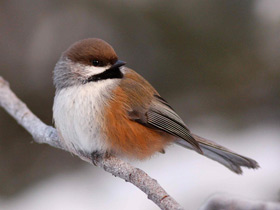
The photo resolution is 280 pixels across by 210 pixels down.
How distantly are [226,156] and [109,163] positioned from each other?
3.12ft

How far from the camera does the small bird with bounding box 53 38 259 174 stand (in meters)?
2.77

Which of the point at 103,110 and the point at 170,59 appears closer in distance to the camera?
the point at 103,110

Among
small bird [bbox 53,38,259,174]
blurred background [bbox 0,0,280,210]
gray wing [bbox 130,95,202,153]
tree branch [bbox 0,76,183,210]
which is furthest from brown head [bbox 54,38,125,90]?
blurred background [bbox 0,0,280,210]

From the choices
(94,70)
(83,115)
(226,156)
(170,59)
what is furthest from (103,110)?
(170,59)

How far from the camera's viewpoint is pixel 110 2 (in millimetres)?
5125

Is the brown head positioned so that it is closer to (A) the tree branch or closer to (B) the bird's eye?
(B) the bird's eye

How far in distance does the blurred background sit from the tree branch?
44.3 inches

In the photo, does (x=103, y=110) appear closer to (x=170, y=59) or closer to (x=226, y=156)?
(x=226, y=156)

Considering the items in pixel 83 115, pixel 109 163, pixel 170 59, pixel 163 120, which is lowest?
pixel 109 163

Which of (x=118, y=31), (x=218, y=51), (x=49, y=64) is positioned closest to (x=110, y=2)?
(x=118, y=31)

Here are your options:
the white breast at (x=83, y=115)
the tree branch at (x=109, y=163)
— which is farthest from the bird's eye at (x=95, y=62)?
the tree branch at (x=109, y=163)

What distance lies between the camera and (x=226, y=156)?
319cm

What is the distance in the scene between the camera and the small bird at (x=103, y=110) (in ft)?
9.08

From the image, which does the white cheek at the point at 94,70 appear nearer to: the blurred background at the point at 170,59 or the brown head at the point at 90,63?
the brown head at the point at 90,63
